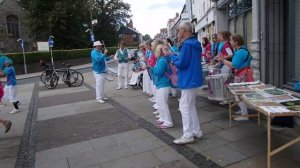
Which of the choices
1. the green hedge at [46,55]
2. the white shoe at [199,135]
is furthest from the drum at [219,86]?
the green hedge at [46,55]

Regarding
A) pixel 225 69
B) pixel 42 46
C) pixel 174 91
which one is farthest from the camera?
pixel 42 46

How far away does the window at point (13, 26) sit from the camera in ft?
159

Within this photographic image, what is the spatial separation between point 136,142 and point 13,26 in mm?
48417

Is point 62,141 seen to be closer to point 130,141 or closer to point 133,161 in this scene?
point 130,141

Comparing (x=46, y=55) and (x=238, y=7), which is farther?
(x=46, y=55)

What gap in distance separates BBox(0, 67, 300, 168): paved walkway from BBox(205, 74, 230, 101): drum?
0.36m

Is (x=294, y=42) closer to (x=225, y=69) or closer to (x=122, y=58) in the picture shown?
(x=225, y=69)

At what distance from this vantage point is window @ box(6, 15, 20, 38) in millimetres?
48344

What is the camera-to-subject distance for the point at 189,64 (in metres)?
5.17

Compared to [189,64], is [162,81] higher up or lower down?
lower down

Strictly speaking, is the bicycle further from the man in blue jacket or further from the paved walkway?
the man in blue jacket

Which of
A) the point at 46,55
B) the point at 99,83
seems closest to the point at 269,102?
the point at 99,83

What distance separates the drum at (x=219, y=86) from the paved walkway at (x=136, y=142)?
365mm

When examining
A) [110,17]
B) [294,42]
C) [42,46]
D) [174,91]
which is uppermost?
[110,17]
